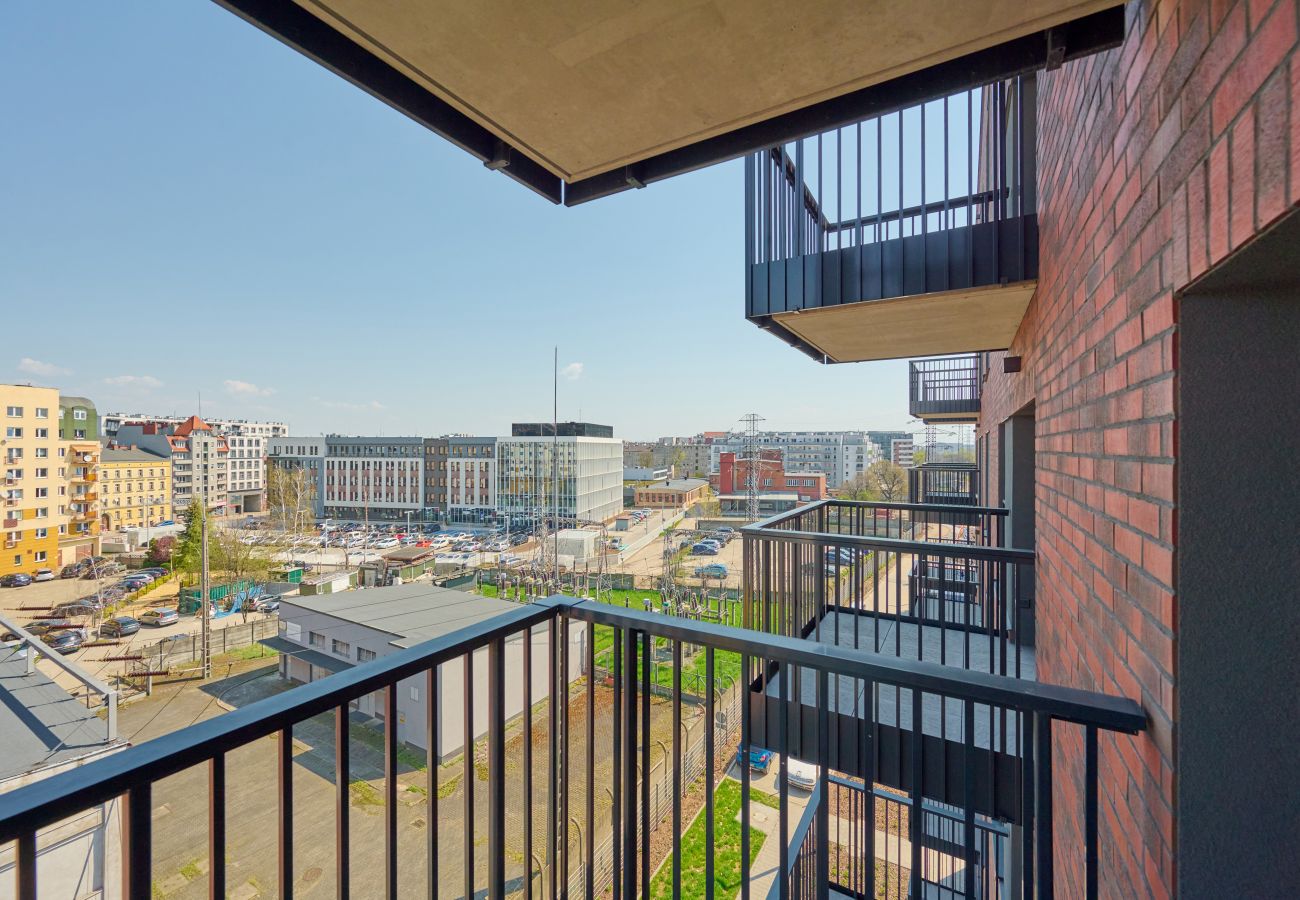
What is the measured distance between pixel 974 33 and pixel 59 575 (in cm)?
3568

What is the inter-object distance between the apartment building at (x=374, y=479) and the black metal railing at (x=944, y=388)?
37504mm

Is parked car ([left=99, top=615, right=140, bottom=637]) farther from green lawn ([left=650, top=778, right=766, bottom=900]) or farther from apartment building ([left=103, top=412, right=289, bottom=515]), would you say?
apartment building ([left=103, top=412, right=289, bottom=515])

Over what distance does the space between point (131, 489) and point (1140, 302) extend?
43.7 metres

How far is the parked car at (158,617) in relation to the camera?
17.8m

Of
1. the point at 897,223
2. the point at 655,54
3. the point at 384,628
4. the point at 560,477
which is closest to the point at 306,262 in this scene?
the point at 560,477

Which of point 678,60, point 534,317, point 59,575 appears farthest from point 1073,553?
point 534,317

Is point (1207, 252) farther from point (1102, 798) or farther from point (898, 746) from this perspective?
point (898, 746)

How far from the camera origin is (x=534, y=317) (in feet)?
156

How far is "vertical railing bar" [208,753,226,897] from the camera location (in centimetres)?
74

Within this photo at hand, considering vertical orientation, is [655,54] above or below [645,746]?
above

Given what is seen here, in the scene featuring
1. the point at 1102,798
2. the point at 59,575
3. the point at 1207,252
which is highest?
the point at 1207,252

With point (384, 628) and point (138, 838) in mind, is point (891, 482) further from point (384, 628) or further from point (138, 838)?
point (138, 838)

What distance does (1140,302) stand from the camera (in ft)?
3.40

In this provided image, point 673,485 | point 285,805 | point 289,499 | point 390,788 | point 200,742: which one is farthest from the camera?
point 673,485
